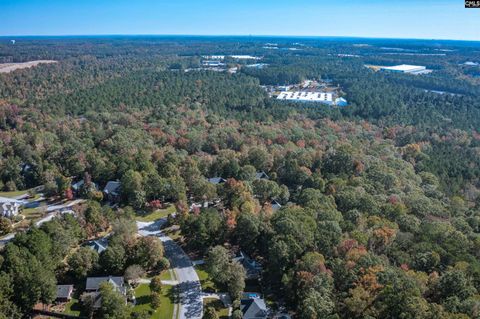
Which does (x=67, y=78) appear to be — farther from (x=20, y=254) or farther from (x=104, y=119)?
(x=20, y=254)

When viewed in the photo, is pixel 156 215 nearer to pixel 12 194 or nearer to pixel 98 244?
pixel 98 244

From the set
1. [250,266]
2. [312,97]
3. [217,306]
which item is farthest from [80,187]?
[312,97]

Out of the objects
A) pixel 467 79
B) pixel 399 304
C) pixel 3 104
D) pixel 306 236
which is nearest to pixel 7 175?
pixel 3 104

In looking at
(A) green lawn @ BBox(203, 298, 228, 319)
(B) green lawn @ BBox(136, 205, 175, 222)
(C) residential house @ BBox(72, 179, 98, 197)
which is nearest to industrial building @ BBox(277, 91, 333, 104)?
(B) green lawn @ BBox(136, 205, 175, 222)

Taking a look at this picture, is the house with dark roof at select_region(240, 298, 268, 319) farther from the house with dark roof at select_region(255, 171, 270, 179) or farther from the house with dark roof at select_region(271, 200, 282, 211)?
the house with dark roof at select_region(255, 171, 270, 179)

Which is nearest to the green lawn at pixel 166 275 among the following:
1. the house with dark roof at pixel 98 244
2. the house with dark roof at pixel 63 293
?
the house with dark roof at pixel 98 244

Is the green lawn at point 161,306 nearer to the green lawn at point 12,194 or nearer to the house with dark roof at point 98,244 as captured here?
the house with dark roof at point 98,244
